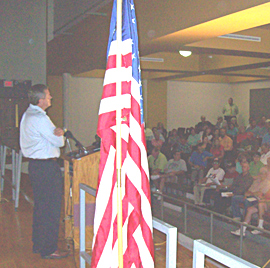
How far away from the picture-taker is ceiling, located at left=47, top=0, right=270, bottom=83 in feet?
13.0

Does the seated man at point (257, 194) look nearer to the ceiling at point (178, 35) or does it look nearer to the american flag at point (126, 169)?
the ceiling at point (178, 35)

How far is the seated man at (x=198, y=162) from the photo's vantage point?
25.7 feet

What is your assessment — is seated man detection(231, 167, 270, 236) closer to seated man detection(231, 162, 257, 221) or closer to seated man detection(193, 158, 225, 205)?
seated man detection(231, 162, 257, 221)

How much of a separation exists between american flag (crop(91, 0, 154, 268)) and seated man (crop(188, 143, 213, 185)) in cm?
601

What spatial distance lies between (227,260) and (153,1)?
4122mm

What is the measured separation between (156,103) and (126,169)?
12.9 metres

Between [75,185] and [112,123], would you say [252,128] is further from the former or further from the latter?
[112,123]

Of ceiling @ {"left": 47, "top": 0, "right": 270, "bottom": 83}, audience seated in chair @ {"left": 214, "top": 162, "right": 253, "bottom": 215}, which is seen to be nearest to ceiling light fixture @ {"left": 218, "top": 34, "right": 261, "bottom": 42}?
ceiling @ {"left": 47, "top": 0, "right": 270, "bottom": 83}

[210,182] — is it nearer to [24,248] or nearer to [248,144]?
[248,144]

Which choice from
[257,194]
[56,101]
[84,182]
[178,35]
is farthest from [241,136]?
[84,182]

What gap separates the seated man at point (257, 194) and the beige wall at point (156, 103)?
843 cm

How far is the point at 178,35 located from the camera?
4.73 metres

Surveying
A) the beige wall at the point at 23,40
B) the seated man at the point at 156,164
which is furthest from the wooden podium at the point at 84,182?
the beige wall at the point at 23,40

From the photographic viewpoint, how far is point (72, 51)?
25.6 ft
